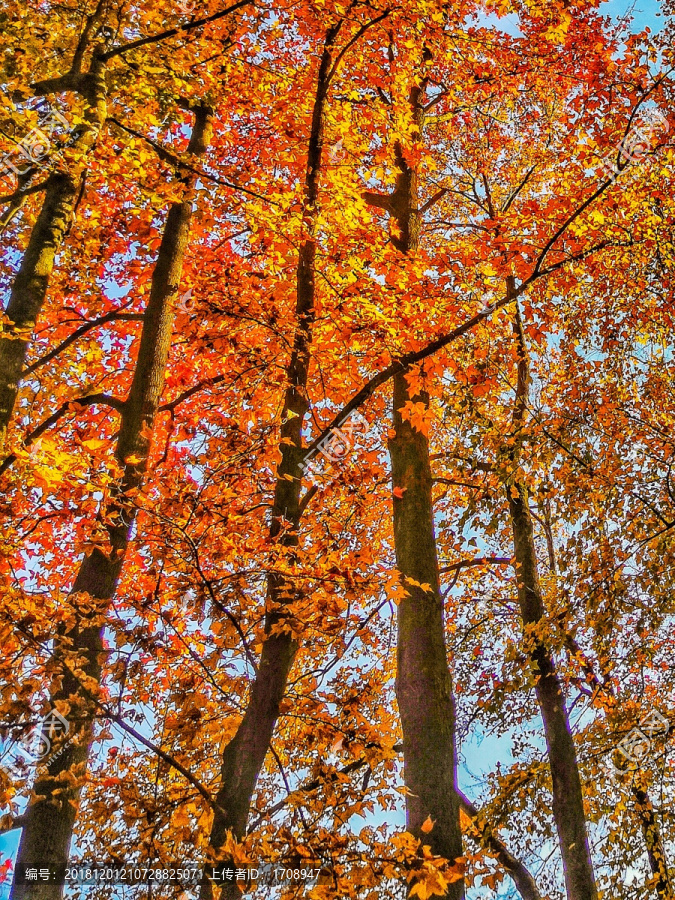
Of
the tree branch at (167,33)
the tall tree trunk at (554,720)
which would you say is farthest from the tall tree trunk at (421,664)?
the tree branch at (167,33)

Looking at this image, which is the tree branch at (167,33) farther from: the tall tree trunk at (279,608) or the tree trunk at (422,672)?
the tree trunk at (422,672)

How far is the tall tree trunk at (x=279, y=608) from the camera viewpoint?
14.5 feet

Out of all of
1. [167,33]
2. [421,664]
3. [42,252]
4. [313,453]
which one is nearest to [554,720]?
[421,664]

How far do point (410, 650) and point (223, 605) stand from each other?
7.05 feet

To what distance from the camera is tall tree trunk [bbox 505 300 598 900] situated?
795 cm

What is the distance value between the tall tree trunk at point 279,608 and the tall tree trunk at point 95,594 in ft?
3.45

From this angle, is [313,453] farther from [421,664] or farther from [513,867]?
[513,867]

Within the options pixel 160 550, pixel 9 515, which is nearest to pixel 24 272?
pixel 9 515

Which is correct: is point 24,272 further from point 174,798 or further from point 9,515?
point 174,798

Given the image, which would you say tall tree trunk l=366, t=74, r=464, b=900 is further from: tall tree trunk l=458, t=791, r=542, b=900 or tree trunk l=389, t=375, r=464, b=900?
tall tree trunk l=458, t=791, r=542, b=900

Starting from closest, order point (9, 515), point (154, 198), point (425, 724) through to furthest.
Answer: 1. point (9, 515)
2. point (425, 724)
3. point (154, 198)

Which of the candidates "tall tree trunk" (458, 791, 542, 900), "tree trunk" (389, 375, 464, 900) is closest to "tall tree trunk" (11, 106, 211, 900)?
"tree trunk" (389, 375, 464, 900)

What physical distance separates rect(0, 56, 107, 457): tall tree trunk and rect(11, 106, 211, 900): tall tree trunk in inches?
47.3

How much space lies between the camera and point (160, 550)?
4.55 m
